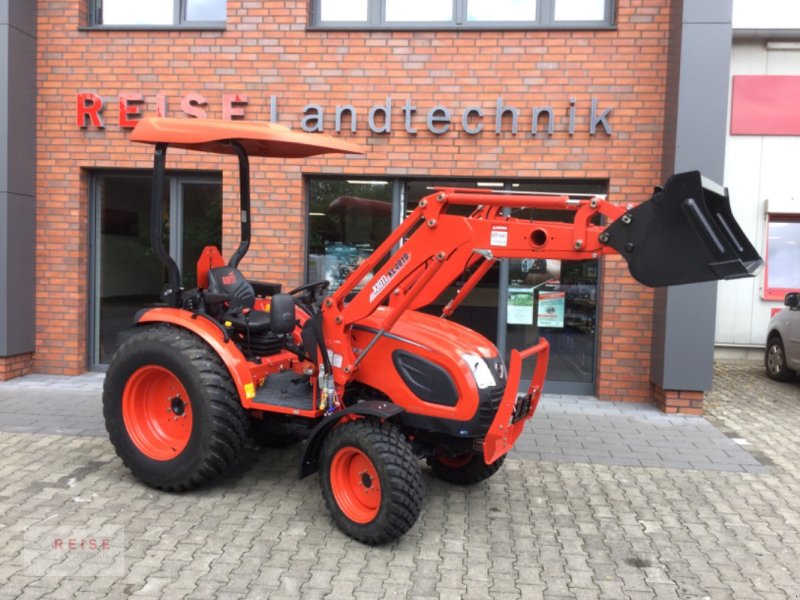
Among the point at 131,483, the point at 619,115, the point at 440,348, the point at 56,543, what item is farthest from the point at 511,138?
the point at 56,543

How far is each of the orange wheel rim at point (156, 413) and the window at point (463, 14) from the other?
470 cm

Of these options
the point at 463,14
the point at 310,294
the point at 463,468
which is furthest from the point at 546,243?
the point at 463,14

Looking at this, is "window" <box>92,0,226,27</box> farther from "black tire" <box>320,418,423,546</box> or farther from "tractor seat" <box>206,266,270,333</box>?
"black tire" <box>320,418,423,546</box>

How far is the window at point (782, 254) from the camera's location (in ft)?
36.0

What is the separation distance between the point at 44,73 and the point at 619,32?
21.5 ft

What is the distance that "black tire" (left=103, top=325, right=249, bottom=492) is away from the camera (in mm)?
4152

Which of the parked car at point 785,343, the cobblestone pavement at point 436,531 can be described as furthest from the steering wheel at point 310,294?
the parked car at point 785,343

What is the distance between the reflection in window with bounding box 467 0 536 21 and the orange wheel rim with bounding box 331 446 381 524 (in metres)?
5.50

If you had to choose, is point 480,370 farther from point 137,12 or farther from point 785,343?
point 785,343

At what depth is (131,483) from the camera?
15.0ft

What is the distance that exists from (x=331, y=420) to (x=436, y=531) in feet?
3.07

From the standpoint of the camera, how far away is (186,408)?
4465mm

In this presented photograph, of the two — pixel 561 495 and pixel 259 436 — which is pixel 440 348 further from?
pixel 259 436

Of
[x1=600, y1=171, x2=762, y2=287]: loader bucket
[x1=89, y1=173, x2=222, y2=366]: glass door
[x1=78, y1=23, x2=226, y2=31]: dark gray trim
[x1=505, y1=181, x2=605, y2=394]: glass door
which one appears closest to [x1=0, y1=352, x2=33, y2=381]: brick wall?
[x1=89, y1=173, x2=222, y2=366]: glass door
